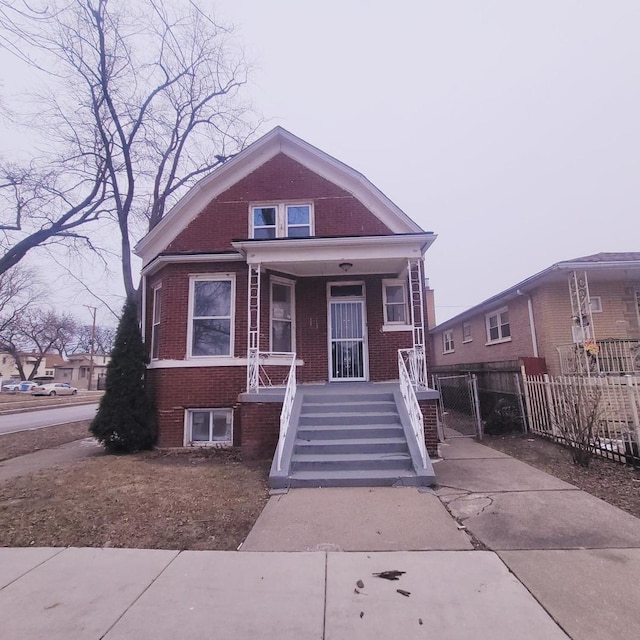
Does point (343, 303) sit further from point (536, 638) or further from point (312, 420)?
point (536, 638)

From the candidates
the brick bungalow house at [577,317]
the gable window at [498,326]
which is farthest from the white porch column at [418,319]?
the gable window at [498,326]

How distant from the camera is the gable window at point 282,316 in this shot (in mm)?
9898

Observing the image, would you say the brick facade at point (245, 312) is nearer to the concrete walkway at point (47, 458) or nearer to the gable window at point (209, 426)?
the gable window at point (209, 426)

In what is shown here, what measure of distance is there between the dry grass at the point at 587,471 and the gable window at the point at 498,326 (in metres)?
6.29

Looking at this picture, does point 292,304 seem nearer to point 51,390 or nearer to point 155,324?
point 155,324

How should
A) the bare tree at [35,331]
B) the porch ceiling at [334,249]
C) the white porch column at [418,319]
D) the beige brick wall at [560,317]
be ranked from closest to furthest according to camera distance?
the white porch column at [418,319] < the porch ceiling at [334,249] < the beige brick wall at [560,317] < the bare tree at [35,331]

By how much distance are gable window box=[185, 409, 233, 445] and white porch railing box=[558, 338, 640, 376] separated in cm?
891

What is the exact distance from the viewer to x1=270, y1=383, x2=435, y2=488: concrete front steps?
5637 mm

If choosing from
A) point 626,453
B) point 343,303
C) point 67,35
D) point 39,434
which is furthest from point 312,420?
point 67,35

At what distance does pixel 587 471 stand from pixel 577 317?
6164mm

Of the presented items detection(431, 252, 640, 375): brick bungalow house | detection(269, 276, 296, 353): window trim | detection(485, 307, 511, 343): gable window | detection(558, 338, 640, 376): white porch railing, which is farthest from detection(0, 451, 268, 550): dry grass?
detection(485, 307, 511, 343): gable window

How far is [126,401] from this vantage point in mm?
8773

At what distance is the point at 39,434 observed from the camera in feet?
43.0

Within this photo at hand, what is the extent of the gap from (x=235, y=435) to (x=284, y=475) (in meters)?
3.71
